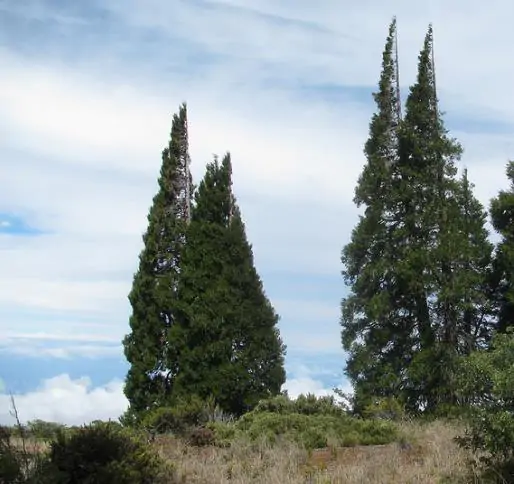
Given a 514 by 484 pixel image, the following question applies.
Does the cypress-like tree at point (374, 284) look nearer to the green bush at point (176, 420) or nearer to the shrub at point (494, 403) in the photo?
the green bush at point (176, 420)

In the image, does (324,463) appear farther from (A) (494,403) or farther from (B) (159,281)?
(B) (159,281)

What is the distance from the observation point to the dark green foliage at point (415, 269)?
2450 centimetres

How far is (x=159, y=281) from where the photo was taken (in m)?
29.5

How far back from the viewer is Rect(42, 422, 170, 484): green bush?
9789 millimetres

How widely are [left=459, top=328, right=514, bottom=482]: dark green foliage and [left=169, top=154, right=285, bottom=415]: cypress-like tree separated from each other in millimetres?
13812

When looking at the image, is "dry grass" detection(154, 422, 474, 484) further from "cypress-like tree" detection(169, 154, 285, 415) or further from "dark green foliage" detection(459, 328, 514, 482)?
"cypress-like tree" detection(169, 154, 285, 415)

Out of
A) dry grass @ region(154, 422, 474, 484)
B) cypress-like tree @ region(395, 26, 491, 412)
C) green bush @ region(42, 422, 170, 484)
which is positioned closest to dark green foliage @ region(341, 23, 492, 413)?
cypress-like tree @ region(395, 26, 491, 412)

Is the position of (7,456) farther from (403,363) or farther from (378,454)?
(403,363)

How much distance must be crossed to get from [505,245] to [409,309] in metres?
3.79

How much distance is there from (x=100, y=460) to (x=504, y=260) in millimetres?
19061

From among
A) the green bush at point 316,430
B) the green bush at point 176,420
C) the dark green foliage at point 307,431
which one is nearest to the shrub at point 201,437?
the dark green foliage at point 307,431

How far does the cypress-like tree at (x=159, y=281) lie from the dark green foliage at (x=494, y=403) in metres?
17.7

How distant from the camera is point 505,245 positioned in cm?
2605

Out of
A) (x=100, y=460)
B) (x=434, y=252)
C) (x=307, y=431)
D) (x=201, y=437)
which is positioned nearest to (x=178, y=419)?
(x=201, y=437)
